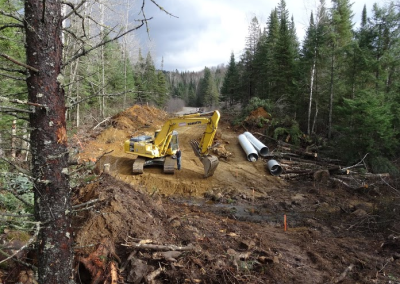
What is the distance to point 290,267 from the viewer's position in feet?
17.7

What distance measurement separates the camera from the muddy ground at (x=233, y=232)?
4.52m

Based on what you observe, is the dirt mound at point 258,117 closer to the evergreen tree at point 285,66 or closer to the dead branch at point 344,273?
the evergreen tree at point 285,66

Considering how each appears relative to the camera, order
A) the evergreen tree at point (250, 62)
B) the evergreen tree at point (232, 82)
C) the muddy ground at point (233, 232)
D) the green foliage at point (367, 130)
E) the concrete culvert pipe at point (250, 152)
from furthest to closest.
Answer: the evergreen tree at point (232, 82) < the evergreen tree at point (250, 62) < the concrete culvert pipe at point (250, 152) < the green foliage at point (367, 130) < the muddy ground at point (233, 232)

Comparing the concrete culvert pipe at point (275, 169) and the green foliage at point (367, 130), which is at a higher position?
the green foliage at point (367, 130)

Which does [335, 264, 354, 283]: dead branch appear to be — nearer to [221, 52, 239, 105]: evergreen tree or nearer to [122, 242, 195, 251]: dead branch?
[122, 242, 195, 251]: dead branch

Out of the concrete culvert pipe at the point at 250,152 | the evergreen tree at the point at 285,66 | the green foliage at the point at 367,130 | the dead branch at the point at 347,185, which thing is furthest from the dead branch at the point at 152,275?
the evergreen tree at the point at 285,66

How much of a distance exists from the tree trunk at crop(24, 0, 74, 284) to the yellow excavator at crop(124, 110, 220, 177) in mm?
10623

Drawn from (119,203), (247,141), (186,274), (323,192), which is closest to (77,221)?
(119,203)

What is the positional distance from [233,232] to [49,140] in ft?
18.9

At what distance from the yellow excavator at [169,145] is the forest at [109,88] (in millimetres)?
1781

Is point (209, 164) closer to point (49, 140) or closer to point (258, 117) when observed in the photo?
point (49, 140)

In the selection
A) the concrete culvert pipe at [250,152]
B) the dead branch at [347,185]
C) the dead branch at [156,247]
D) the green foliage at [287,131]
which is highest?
the green foliage at [287,131]

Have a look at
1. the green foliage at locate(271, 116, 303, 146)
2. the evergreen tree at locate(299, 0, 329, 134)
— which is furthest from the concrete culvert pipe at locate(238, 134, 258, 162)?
the evergreen tree at locate(299, 0, 329, 134)

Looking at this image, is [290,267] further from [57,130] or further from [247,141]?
[247,141]
